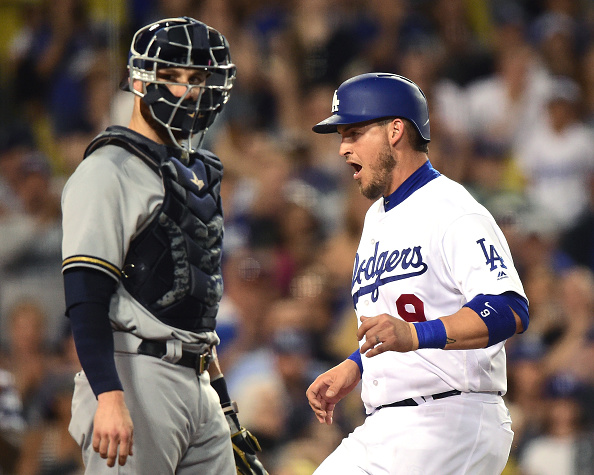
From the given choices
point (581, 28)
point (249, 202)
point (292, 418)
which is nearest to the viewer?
point (292, 418)

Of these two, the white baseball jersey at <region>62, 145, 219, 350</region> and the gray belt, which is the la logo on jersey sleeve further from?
the white baseball jersey at <region>62, 145, 219, 350</region>

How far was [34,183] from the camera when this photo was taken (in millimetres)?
6418

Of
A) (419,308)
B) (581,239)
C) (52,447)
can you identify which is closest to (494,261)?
(419,308)

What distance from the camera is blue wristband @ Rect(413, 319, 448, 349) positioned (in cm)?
236

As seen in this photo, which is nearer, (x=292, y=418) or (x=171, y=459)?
(x=171, y=459)

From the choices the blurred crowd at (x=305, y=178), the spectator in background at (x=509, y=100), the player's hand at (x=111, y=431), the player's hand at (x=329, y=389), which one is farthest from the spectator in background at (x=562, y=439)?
the player's hand at (x=111, y=431)

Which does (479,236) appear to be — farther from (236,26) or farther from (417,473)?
(236,26)

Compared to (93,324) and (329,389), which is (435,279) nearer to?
(329,389)

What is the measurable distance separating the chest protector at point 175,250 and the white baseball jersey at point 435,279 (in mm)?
525

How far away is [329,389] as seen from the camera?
2922mm

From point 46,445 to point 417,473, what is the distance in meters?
3.38

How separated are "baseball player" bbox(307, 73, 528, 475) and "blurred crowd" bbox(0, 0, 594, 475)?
246 cm

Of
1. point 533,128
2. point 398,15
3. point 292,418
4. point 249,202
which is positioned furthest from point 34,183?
point 533,128

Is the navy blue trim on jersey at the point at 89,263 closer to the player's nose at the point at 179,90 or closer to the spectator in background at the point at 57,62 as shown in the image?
the player's nose at the point at 179,90
